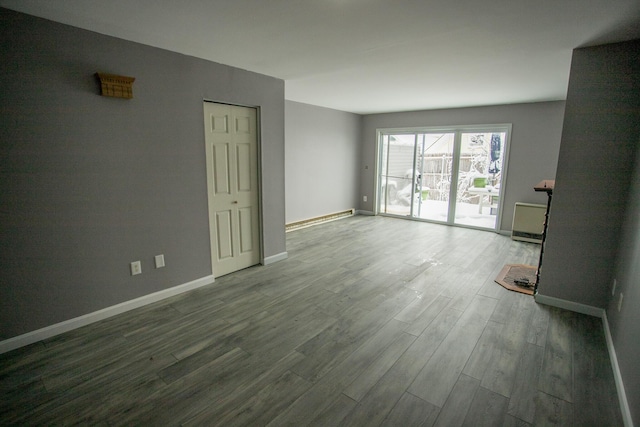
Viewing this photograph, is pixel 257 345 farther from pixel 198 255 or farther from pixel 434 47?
pixel 434 47

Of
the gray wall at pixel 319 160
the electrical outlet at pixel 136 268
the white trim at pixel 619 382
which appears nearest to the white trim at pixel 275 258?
the electrical outlet at pixel 136 268

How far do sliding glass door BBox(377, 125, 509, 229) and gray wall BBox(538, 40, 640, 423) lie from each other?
10.2 feet

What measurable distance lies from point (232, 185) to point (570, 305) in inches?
149

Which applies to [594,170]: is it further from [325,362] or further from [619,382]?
[325,362]

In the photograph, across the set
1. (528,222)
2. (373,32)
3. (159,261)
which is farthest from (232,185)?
(528,222)

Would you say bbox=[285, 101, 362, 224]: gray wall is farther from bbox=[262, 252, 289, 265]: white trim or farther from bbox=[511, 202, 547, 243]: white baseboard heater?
bbox=[511, 202, 547, 243]: white baseboard heater

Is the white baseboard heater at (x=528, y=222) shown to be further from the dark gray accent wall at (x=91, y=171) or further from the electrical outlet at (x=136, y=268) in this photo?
the electrical outlet at (x=136, y=268)

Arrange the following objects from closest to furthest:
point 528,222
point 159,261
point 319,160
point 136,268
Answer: point 136,268
point 159,261
point 528,222
point 319,160

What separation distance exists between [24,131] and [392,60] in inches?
126

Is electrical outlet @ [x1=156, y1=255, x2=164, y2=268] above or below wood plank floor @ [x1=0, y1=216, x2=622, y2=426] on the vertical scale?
above

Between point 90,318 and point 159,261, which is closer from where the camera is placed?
point 90,318

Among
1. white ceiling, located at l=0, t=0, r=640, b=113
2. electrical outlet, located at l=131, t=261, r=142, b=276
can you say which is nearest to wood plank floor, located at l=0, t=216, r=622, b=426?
electrical outlet, located at l=131, t=261, r=142, b=276

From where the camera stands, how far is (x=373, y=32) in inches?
96.0

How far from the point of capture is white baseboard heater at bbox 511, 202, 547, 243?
17.1ft
